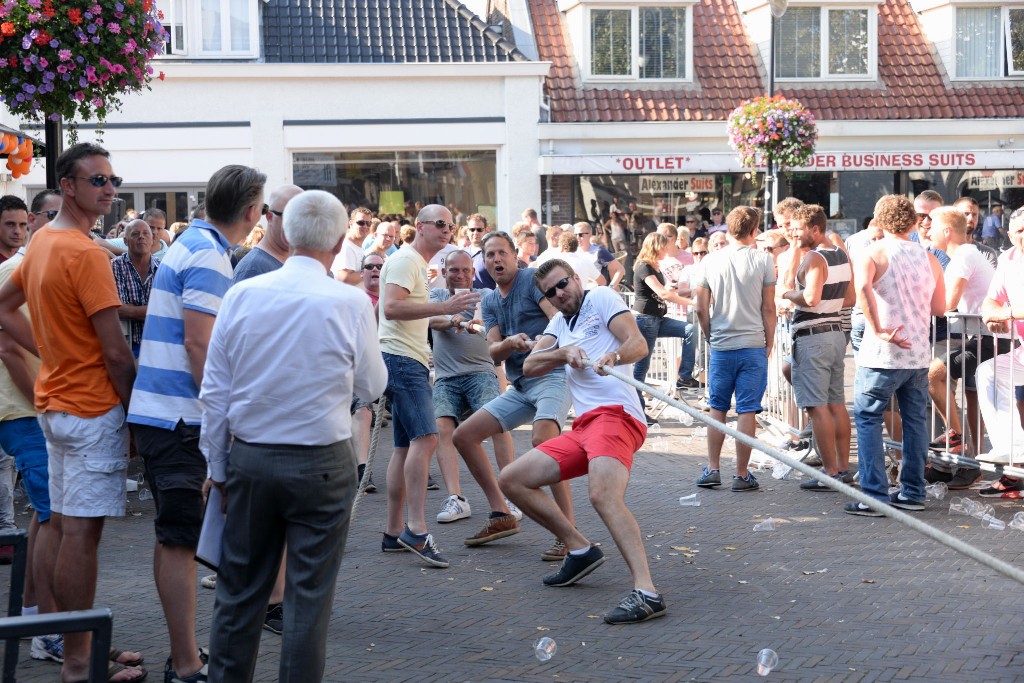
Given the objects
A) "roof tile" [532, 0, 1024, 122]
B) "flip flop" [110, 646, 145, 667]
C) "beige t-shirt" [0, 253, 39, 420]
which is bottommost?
"flip flop" [110, 646, 145, 667]

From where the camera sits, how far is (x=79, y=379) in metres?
4.69

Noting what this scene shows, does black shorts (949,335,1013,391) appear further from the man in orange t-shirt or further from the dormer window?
the dormer window

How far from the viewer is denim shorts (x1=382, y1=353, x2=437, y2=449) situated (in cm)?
698

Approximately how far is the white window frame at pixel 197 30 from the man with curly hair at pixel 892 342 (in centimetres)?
1649

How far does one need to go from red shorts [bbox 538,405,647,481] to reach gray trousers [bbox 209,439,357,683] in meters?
2.10

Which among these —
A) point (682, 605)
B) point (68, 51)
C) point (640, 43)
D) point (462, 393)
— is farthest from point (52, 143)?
point (640, 43)

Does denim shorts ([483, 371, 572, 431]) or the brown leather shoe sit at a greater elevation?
denim shorts ([483, 371, 572, 431])

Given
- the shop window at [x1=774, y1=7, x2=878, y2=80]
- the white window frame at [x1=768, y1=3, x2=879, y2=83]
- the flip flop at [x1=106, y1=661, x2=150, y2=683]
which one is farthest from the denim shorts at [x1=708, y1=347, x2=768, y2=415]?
the shop window at [x1=774, y1=7, x2=878, y2=80]

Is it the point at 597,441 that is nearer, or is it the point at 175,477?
the point at 175,477

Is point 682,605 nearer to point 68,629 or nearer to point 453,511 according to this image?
point 453,511

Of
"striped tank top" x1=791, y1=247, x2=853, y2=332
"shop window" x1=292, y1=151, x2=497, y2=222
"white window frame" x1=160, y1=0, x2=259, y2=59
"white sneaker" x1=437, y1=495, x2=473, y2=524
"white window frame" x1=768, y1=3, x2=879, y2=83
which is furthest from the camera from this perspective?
"white window frame" x1=768, y1=3, x2=879, y2=83

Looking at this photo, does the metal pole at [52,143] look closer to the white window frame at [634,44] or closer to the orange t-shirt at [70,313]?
the orange t-shirt at [70,313]

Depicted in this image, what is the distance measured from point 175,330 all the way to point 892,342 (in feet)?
15.9

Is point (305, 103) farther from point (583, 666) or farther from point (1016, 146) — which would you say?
point (583, 666)
